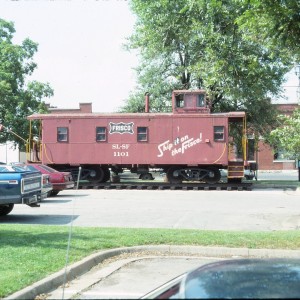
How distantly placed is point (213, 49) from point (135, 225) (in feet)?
33.9

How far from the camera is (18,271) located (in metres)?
6.91

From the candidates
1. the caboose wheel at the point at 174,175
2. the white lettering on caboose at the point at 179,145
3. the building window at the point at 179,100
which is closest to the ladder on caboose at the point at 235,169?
the white lettering on caboose at the point at 179,145

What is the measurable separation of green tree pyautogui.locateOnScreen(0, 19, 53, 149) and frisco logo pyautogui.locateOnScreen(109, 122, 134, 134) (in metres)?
8.44

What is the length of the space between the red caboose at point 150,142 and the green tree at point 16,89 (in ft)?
19.5

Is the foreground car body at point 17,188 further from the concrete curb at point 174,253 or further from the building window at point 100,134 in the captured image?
the building window at point 100,134

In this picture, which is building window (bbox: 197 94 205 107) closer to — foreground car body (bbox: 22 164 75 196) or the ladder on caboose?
the ladder on caboose

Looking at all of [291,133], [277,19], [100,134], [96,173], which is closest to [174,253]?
[291,133]

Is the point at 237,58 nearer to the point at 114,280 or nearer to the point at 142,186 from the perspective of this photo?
the point at 114,280

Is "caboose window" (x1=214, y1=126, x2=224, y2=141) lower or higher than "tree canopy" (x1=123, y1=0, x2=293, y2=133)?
lower

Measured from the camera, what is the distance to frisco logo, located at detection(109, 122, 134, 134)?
27138 mm

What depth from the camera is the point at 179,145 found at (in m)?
26.7

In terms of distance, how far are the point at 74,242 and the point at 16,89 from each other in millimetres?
26969

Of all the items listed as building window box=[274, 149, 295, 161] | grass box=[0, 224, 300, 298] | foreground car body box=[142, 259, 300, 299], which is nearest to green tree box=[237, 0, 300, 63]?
grass box=[0, 224, 300, 298]

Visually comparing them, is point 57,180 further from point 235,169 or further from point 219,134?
point 235,169
